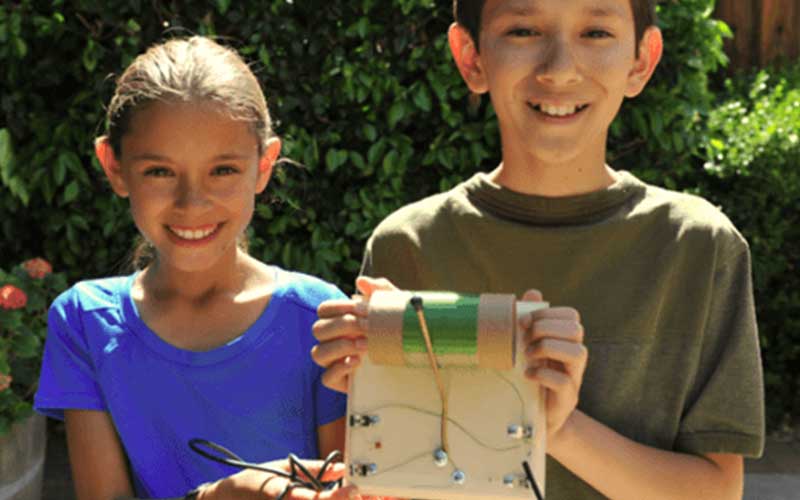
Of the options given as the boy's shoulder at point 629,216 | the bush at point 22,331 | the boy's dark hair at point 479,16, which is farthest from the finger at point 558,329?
the bush at point 22,331

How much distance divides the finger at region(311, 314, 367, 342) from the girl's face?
584 millimetres

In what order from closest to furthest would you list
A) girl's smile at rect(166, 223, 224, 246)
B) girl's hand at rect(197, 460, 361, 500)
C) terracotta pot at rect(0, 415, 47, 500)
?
girl's hand at rect(197, 460, 361, 500), girl's smile at rect(166, 223, 224, 246), terracotta pot at rect(0, 415, 47, 500)

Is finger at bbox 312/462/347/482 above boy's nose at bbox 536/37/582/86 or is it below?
below

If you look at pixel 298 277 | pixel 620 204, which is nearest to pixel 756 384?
pixel 620 204

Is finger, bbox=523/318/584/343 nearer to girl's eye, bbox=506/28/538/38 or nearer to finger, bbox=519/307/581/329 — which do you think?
finger, bbox=519/307/581/329

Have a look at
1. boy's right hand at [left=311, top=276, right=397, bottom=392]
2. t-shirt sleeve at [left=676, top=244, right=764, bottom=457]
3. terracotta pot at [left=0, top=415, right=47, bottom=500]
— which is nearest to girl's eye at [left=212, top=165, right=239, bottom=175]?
boy's right hand at [left=311, top=276, right=397, bottom=392]

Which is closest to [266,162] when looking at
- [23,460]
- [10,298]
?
[10,298]

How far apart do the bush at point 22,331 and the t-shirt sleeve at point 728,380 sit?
289cm

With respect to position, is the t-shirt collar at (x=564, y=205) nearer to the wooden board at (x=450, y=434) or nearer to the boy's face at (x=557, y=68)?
the boy's face at (x=557, y=68)

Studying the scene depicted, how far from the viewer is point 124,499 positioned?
2156 millimetres

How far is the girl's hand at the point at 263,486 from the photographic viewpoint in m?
1.90

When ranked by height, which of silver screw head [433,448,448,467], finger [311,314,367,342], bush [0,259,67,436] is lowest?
bush [0,259,67,436]

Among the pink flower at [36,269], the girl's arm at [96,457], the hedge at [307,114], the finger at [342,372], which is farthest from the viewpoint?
the hedge at [307,114]

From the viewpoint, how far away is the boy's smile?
2.06 meters
